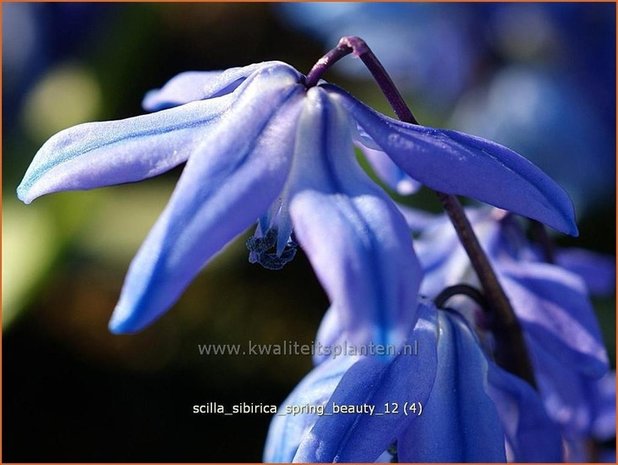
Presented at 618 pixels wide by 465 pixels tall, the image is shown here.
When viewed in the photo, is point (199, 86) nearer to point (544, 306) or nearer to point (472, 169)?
point (472, 169)

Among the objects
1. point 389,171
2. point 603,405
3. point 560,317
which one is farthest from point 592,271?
point 389,171

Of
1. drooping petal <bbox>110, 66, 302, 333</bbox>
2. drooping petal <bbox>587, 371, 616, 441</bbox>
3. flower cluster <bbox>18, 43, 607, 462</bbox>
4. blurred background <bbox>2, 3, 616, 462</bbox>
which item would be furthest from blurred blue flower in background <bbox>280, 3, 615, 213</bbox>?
drooping petal <bbox>110, 66, 302, 333</bbox>

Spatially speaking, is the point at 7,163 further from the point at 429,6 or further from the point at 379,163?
the point at 379,163

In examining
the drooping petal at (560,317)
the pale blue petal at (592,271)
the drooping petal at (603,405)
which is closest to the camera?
the drooping petal at (560,317)

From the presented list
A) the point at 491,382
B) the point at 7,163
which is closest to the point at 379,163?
the point at 491,382

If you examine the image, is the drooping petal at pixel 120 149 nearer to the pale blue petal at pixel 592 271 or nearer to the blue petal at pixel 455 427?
the blue petal at pixel 455 427

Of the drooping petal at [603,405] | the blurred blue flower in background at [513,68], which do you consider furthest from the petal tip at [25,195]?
the blurred blue flower in background at [513,68]
